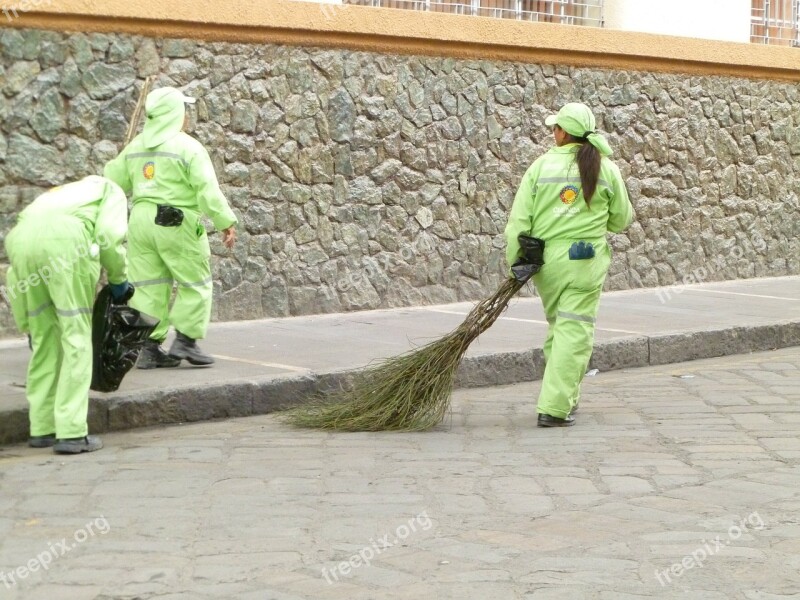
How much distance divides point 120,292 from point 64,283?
392 millimetres

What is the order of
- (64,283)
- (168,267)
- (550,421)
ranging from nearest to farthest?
1. (64,283)
2. (550,421)
3. (168,267)

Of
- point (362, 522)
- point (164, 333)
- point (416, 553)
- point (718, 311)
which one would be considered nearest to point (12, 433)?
point (164, 333)

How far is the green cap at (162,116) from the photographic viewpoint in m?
7.76

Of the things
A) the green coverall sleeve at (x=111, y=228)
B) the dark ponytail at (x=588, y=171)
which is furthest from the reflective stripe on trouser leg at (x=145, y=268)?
the dark ponytail at (x=588, y=171)

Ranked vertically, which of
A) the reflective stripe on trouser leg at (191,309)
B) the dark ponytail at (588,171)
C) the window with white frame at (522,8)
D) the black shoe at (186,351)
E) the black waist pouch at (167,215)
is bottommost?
the black shoe at (186,351)

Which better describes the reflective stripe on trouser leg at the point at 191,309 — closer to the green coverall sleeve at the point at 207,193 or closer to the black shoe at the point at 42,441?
the green coverall sleeve at the point at 207,193

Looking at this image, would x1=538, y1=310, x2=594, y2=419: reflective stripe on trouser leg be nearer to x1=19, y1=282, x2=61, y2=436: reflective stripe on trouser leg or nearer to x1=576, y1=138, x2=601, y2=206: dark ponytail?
x1=576, y1=138, x2=601, y2=206: dark ponytail

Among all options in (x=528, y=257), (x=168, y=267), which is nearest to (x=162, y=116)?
(x=168, y=267)

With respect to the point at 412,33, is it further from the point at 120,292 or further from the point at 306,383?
the point at 120,292

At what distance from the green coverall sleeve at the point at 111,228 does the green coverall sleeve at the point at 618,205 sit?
2.58 metres

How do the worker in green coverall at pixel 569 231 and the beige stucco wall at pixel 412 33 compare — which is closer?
the worker in green coverall at pixel 569 231

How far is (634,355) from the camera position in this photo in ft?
31.1

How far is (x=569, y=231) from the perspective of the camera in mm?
7086

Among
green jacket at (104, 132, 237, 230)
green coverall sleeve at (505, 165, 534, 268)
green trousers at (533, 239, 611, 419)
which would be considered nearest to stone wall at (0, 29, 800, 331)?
green jacket at (104, 132, 237, 230)
